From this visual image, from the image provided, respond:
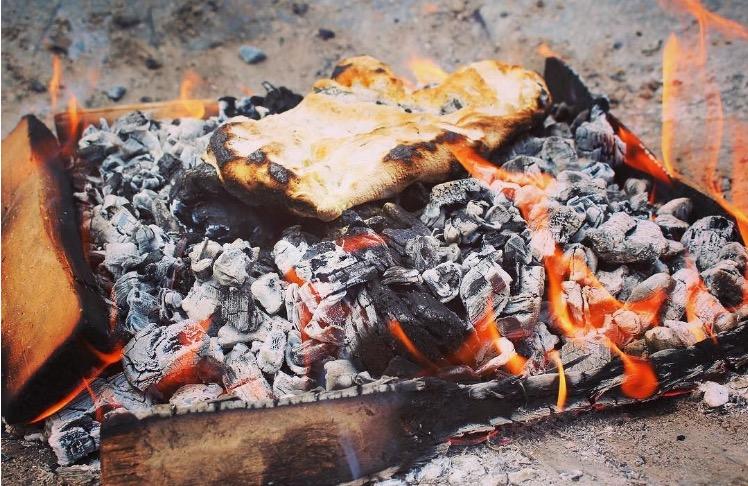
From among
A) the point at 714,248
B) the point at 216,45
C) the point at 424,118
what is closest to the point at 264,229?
the point at 424,118

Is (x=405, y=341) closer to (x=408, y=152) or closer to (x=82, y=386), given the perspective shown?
(x=408, y=152)

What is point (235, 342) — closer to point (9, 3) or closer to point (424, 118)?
point (424, 118)

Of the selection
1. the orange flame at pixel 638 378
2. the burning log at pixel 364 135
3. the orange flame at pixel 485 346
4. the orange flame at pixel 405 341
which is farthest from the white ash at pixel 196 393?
the orange flame at pixel 638 378

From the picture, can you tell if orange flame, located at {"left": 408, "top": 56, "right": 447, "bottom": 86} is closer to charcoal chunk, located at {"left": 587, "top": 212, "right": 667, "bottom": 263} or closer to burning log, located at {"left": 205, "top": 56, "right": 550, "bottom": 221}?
burning log, located at {"left": 205, "top": 56, "right": 550, "bottom": 221}

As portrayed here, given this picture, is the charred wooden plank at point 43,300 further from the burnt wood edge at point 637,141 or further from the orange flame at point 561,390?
the burnt wood edge at point 637,141

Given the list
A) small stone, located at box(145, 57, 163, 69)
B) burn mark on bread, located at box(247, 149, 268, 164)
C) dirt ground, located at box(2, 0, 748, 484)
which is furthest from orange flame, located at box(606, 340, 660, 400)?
small stone, located at box(145, 57, 163, 69)
